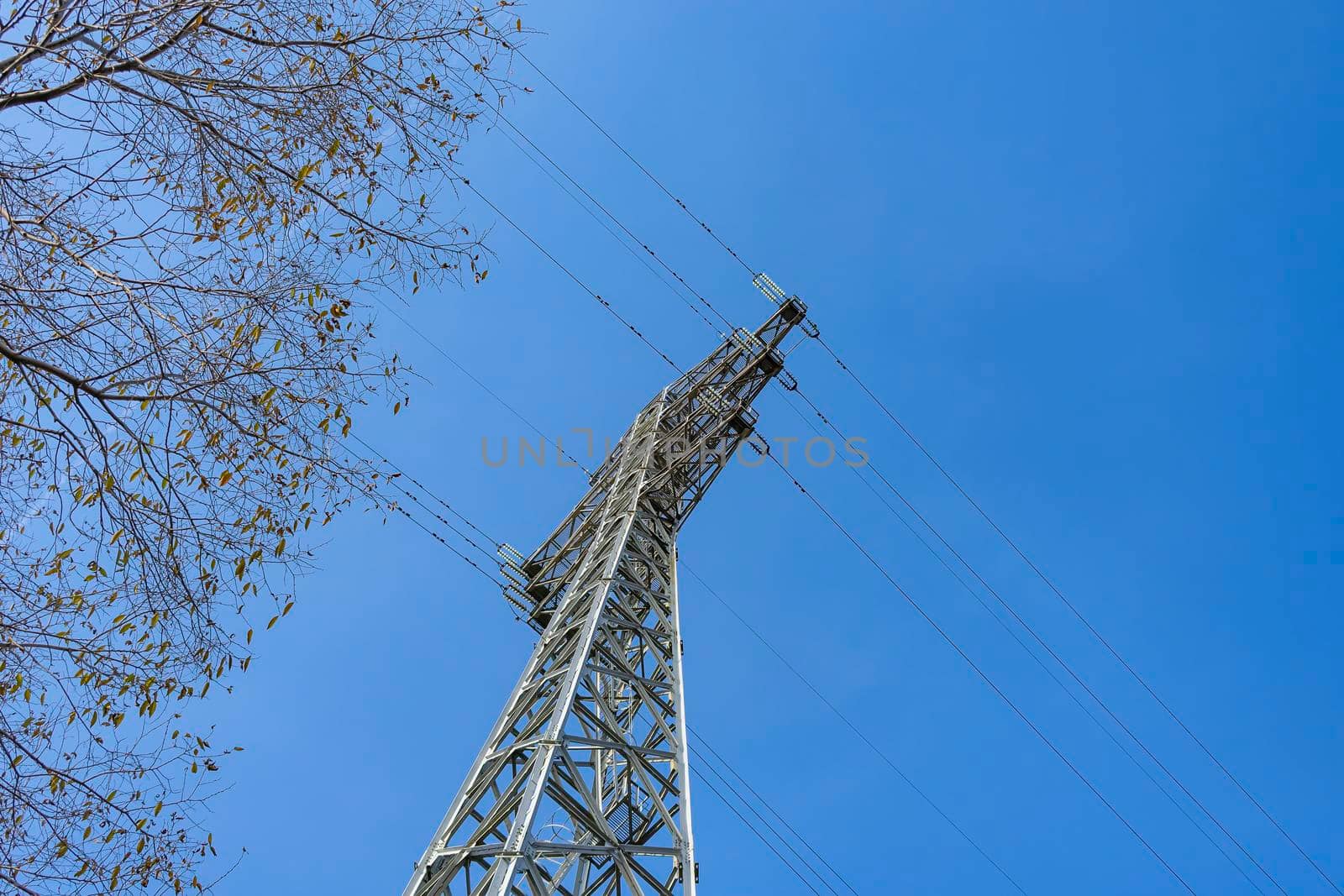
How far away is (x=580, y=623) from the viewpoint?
10.6 meters

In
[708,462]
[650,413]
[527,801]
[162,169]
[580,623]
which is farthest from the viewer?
[650,413]

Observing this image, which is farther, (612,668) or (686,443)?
(686,443)

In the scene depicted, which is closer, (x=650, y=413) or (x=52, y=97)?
(x=52, y=97)

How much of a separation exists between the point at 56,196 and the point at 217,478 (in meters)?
1.90

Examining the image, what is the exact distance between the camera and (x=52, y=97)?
18.0ft

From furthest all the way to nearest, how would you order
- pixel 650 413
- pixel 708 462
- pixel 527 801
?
pixel 650 413 → pixel 708 462 → pixel 527 801

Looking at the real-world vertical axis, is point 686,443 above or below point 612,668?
above

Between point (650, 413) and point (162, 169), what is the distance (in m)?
11.1

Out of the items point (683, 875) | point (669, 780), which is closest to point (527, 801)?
point (683, 875)

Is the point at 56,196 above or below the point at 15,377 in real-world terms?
above

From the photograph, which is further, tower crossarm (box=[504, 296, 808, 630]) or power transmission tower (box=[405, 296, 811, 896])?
tower crossarm (box=[504, 296, 808, 630])

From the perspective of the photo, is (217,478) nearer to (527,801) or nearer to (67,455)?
(67,455)

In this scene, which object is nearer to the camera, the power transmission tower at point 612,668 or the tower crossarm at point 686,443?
the power transmission tower at point 612,668

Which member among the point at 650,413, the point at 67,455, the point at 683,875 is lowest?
the point at 683,875
